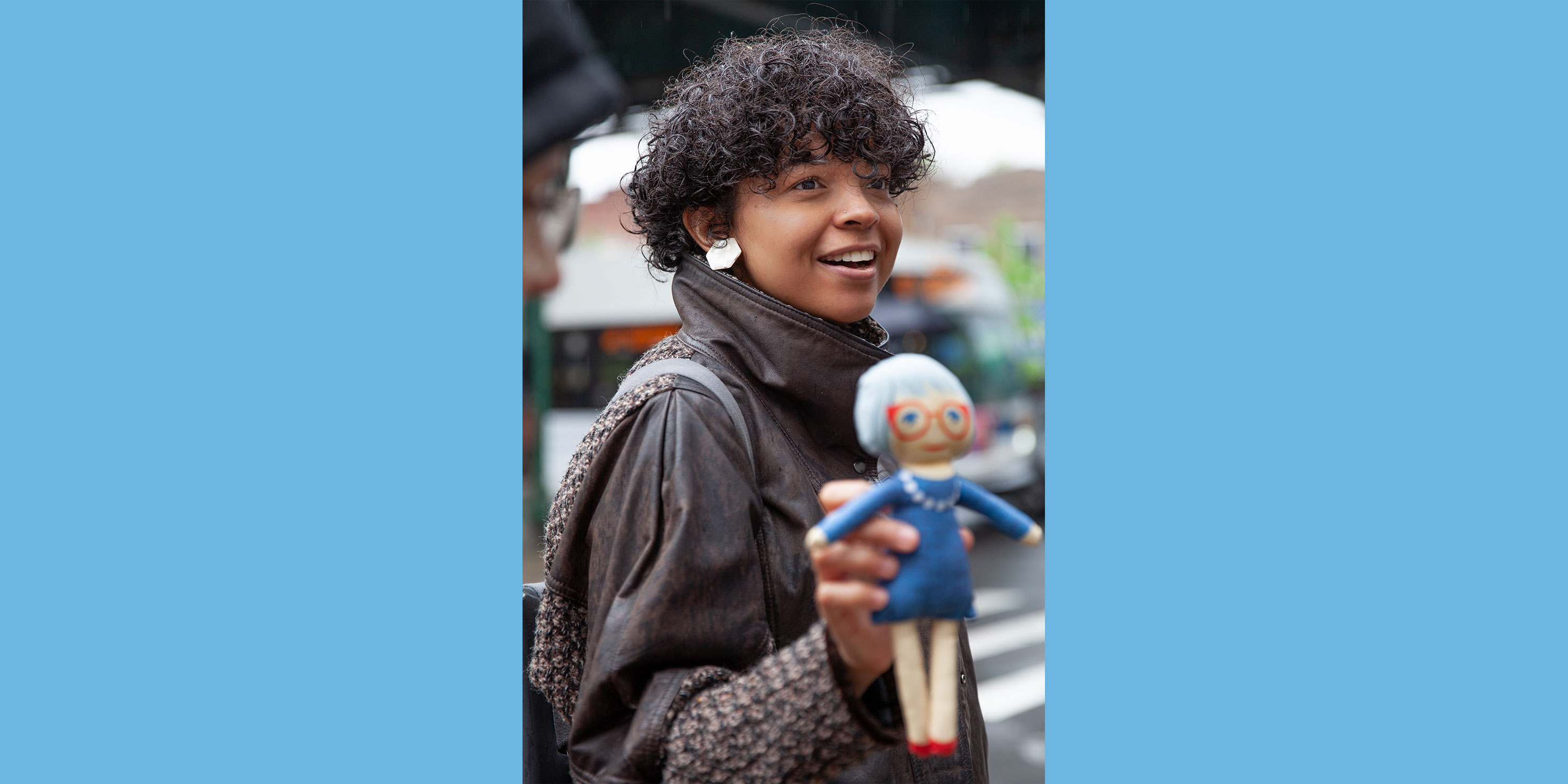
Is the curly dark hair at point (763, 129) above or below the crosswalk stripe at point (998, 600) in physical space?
above

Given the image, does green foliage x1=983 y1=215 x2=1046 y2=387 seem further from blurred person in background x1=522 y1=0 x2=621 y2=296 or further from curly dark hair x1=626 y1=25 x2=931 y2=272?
curly dark hair x1=626 y1=25 x2=931 y2=272

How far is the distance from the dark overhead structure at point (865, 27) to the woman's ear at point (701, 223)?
1.39 metres

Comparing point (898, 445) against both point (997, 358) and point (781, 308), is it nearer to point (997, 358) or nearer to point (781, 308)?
point (781, 308)

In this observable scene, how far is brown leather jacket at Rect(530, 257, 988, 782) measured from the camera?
1493 mm

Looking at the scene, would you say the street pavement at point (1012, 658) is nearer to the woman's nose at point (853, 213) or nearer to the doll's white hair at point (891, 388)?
the woman's nose at point (853, 213)

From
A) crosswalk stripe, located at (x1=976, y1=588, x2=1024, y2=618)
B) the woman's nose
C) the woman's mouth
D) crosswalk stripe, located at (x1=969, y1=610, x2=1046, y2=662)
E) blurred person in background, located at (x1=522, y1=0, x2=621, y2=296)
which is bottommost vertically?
crosswalk stripe, located at (x1=969, y1=610, x2=1046, y2=662)

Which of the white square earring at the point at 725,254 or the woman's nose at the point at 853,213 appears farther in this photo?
the white square earring at the point at 725,254

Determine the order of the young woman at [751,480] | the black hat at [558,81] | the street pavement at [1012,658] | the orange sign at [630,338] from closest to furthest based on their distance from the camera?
the young woman at [751,480] → the black hat at [558,81] → the street pavement at [1012,658] → the orange sign at [630,338]

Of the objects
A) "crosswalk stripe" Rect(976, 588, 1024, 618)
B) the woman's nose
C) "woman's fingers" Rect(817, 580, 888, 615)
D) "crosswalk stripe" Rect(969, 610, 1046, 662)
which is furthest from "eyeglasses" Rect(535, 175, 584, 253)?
"crosswalk stripe" Rect(976, 588, 1024, 618)

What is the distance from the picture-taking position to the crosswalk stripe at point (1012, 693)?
542 centimetres

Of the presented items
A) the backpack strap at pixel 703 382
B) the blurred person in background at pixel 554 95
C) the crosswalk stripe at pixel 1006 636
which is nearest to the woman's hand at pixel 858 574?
the backpack strap at pixel 703 382

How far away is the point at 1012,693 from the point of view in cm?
559

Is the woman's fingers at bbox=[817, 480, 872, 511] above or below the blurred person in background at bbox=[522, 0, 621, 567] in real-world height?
below

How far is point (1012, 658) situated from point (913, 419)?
16.5 feet
